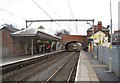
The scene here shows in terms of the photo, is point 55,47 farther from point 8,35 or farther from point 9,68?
point 9,68

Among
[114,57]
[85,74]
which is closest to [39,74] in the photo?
[85,74]

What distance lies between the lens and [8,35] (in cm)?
3894

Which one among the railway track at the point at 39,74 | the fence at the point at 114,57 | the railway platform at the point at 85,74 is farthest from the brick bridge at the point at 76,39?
the railway platform at the point at 85,74

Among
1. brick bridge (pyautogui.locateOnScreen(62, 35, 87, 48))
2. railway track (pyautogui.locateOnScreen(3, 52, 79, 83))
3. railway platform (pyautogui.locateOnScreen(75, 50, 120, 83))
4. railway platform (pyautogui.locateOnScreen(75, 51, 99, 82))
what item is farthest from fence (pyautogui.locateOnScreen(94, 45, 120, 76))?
brick bridge (pyautogui.locateOnScreen(62, 35, 87, 48))

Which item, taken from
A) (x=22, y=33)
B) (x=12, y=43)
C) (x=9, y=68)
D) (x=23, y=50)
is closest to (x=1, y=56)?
(x=12, y=43)

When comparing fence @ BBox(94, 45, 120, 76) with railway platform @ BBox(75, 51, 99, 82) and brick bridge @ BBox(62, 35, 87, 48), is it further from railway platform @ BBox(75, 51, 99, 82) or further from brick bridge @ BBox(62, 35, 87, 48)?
brick bridge @ BBox(62, 35, 87, 48)

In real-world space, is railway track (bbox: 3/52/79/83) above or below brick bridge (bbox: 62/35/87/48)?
below

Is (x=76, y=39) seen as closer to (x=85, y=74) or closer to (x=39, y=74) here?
(x=39, y=74)

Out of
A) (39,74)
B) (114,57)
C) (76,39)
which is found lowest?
(39,74)

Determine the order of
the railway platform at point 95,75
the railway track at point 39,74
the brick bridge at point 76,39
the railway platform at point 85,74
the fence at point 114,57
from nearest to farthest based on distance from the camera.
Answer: the railway platform at point 95,75 < the railway platform at point 85,74 < the fence at point 114,57 < the railway track at point 39,74 < the brick bridge at point 76,39

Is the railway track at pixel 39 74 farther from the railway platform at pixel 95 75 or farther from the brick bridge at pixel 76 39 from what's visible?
the brick bridge at pixel 76 39

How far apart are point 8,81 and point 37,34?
27.7 metres

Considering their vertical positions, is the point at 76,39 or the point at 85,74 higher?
the point at 76,39

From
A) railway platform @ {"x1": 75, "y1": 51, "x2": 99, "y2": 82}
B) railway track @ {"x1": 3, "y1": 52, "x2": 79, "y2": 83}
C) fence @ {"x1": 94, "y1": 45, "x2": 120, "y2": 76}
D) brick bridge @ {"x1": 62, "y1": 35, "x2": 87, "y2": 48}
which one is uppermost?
brick bridge @ {"x1": 62, "y1": 35, "x2": 87, "y2": 48}
